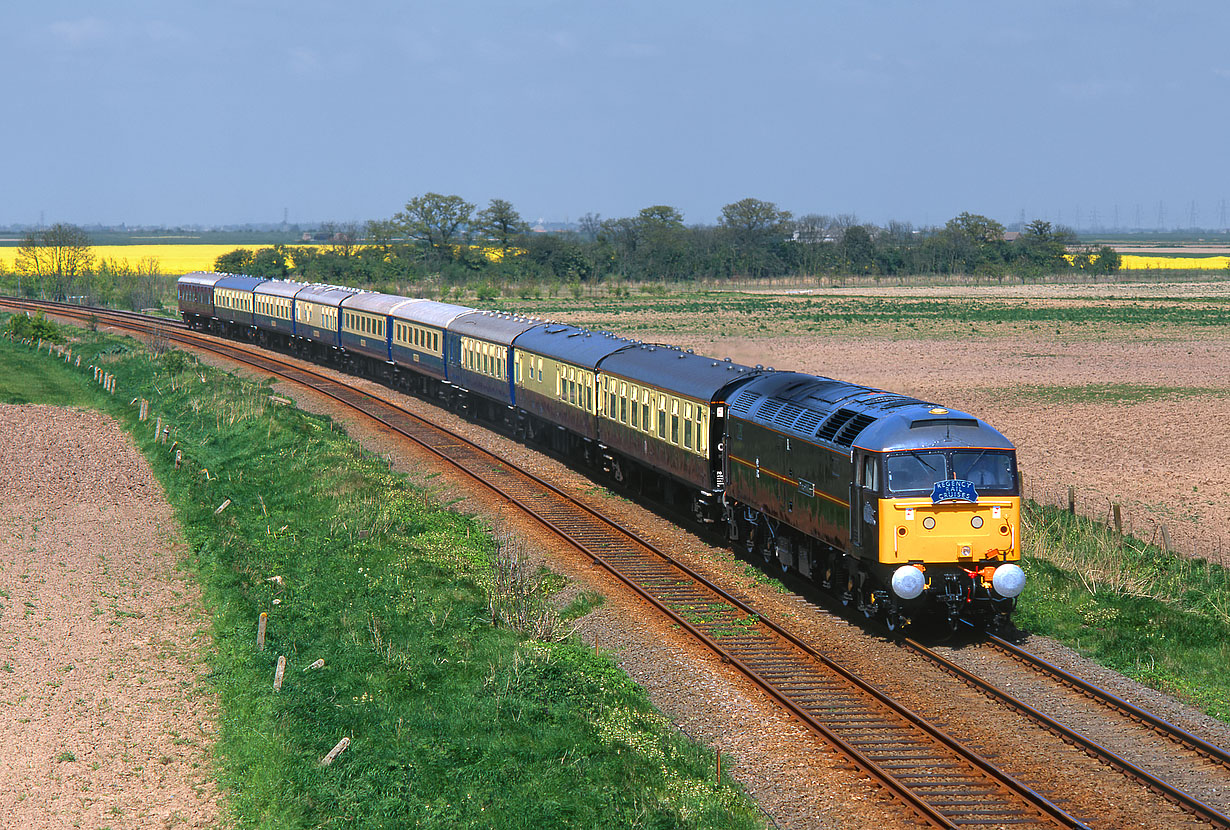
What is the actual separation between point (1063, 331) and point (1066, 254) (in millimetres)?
90674

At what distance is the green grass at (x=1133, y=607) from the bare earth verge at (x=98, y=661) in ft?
42.4

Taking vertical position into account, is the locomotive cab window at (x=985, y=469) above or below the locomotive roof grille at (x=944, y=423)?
below

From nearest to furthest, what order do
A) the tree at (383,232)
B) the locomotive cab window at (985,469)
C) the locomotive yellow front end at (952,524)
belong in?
the locomotive yellow front end at (952,524) → the locomotive cab window at (985,469) → the tree at (383,232)

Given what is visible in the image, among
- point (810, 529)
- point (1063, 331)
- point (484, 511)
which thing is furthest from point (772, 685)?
point (1063, 331)

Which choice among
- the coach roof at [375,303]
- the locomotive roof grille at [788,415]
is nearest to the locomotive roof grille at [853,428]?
the locomotive roof grille at [788,415]

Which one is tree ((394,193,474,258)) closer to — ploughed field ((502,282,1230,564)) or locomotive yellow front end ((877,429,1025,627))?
ploughed field ((502,282,1230,564))

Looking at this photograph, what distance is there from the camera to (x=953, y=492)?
1894 cm

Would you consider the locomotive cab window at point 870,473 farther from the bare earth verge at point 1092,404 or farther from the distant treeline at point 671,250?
the distant treeline at point 671,250

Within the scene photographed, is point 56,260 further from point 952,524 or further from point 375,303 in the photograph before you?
point 952,524

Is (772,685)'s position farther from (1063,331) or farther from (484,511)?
(1063,331)

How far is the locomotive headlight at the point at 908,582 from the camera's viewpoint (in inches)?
726

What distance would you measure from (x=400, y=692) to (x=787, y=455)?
326 inches

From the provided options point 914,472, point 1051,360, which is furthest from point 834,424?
point 1051,360

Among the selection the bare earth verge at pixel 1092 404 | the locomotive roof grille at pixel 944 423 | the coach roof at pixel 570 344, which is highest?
the coach roof at pixel 570 344
